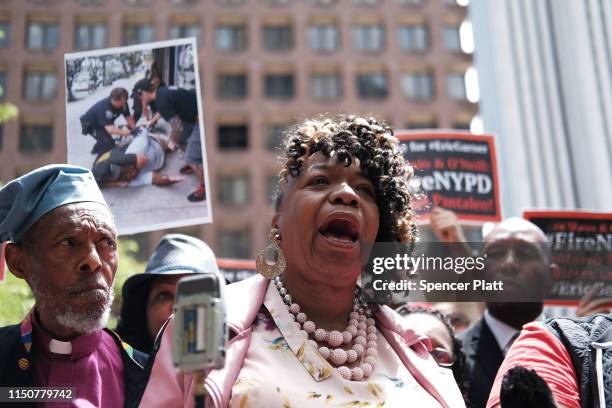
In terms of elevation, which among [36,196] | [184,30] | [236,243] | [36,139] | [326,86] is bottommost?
[36,196]

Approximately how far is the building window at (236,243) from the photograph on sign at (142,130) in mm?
31298

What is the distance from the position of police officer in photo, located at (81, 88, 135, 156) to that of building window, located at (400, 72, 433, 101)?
3452cm

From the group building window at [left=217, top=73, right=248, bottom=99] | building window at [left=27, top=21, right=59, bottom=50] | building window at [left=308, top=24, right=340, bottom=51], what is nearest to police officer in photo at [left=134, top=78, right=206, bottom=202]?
building window at [left=217, top=73, right=248, bottom=99]

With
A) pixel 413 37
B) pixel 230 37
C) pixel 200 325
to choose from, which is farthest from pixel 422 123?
pixel 200 325

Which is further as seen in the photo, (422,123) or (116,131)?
(422,123)

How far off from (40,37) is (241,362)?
1416 inches

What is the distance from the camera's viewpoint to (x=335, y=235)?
2.51 meters

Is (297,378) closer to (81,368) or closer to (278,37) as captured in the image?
(81,368)

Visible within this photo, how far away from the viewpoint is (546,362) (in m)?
2.26

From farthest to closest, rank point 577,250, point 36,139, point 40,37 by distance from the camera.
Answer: point 40,37 < point 36,139 < point 577,250

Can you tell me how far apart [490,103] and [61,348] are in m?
5.60

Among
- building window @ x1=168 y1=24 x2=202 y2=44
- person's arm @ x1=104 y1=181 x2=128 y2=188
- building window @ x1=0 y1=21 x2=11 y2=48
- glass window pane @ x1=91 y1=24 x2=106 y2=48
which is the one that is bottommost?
person's arm @ x1=104 y1=181 x2=128 y2=188

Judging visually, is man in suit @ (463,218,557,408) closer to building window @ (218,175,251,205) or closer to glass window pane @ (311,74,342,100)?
building window @ (218,175,251,205)

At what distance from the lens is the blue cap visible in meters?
2.61
